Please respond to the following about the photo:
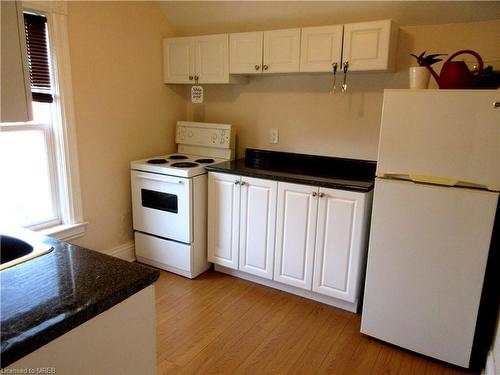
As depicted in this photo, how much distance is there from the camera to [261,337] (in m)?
2.29

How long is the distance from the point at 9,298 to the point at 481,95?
2050 mm

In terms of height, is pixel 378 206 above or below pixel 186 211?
above

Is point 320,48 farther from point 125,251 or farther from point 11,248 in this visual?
point 125,251

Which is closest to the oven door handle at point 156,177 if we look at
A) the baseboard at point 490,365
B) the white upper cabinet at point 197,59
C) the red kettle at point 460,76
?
the white upper cabinet at point 197,59

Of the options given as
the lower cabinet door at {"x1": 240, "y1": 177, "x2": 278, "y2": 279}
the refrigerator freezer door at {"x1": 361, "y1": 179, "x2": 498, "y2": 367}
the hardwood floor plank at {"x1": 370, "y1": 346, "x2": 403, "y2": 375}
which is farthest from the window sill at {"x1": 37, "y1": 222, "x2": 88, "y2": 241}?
the hardwood floor plank at {"x1": 370, "y1": 346, "x2": 403, "y2": 375}

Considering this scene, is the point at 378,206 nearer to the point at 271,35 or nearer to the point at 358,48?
the point at 358,48

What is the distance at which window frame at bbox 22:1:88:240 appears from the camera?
242 centimetres

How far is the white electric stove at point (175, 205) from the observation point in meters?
2.86

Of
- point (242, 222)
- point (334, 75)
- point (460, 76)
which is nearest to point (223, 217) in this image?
point (242, 222)

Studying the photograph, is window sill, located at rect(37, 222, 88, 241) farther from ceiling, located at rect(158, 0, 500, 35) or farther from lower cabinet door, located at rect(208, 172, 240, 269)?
ceiling, located at rect(158, 0, 500, 35)

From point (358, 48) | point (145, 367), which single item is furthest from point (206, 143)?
point (145, 367)

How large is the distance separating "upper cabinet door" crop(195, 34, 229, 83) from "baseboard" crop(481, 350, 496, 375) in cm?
251

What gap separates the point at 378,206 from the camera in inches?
83.1

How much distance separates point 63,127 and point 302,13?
1908mm
